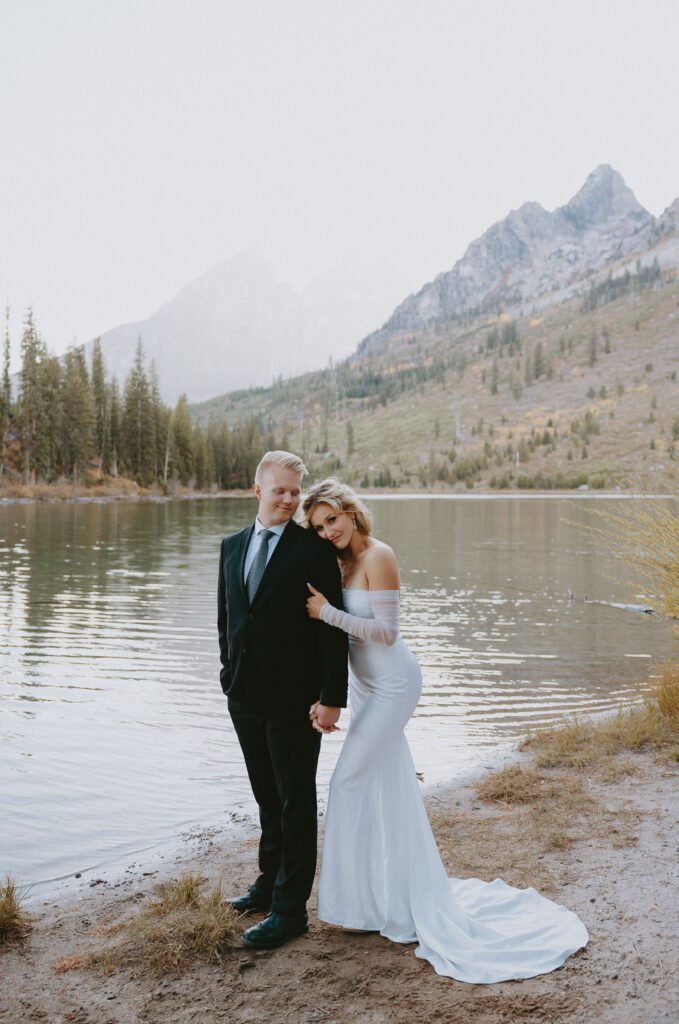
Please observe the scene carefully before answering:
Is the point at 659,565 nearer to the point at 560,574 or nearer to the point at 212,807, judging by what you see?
the point at 212,807

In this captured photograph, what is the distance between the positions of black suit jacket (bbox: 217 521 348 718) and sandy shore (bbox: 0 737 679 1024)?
3.88 feet

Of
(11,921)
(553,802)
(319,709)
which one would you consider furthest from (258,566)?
(553,802)

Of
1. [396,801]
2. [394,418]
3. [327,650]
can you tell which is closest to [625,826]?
[396,801]

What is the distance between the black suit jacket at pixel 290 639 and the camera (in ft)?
12.4

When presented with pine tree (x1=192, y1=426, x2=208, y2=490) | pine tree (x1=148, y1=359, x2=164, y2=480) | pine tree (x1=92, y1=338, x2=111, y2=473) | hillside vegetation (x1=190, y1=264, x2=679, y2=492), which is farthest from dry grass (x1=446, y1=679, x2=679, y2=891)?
hillside vegetation (x1=190, y1=264, x2=679, y2=492)

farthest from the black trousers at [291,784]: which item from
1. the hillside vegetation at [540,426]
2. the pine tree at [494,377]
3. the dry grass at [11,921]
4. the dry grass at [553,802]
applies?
the pine tree at [494,377]

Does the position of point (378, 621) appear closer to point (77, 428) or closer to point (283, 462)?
point (283, 462)

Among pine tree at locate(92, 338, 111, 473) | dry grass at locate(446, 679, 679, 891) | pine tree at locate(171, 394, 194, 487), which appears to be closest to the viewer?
dry grass at locate(446, 679, 679, 891)

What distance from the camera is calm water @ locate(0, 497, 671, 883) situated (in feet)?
21.8

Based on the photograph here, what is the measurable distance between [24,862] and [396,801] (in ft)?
10.4

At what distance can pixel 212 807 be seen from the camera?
21.8ft

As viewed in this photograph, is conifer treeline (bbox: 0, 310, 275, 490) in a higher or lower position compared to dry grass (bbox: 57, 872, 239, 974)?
higher

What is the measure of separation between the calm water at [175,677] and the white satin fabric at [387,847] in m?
2.46

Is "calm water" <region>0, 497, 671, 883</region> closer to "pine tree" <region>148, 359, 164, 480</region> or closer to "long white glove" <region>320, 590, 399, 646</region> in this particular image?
"long white glove" <region>320, 590, 399, 646</region>
